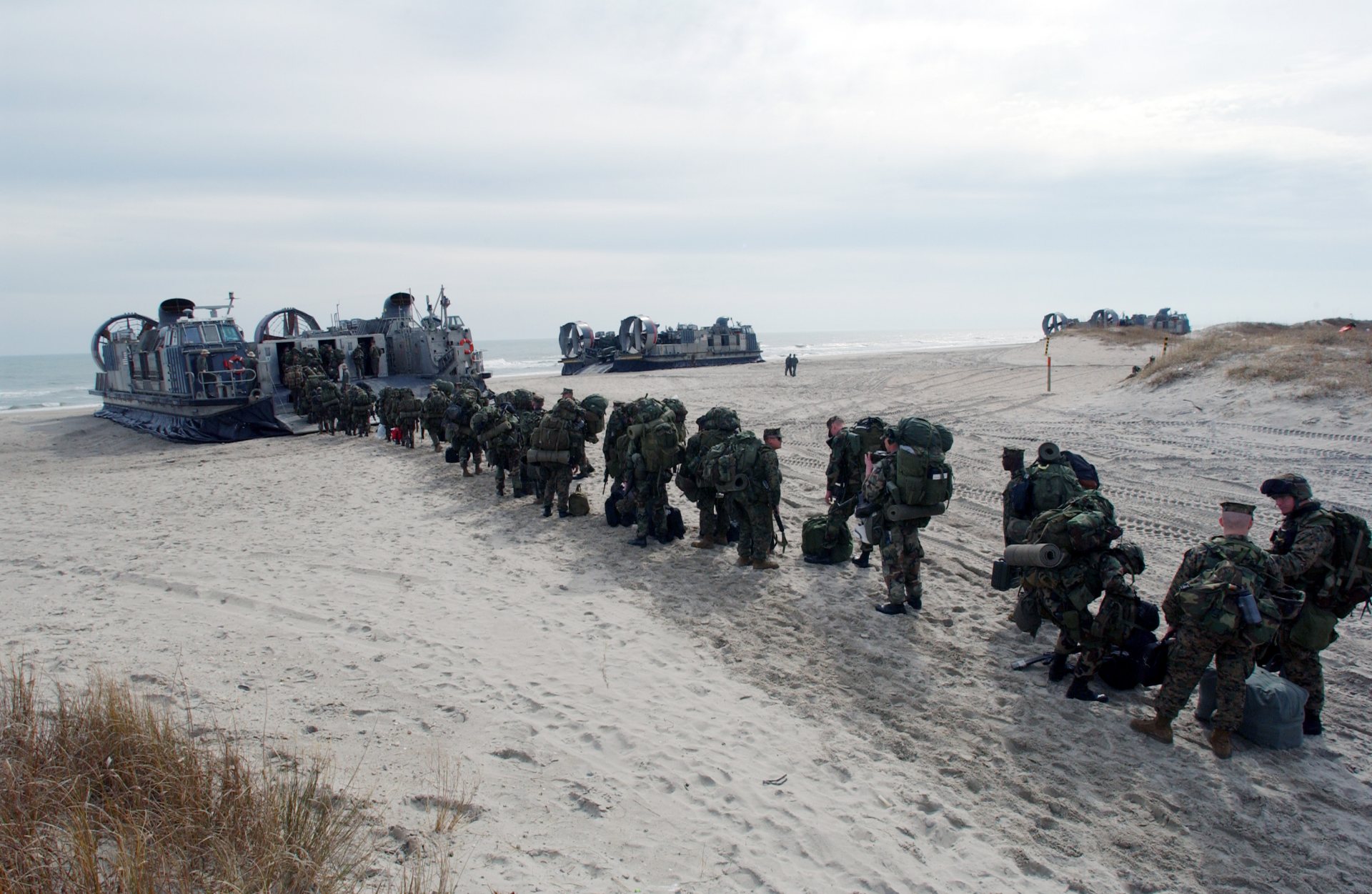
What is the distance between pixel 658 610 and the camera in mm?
6863

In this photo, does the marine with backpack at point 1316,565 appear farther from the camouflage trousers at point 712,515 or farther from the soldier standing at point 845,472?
the camouflage trousers at point 712,515

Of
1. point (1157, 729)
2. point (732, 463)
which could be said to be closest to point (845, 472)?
point (732, 463)

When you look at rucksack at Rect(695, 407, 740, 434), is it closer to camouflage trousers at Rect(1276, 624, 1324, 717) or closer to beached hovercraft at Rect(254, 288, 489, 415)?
camouflage trousers at Rect(1276, 624, 1324, 717)

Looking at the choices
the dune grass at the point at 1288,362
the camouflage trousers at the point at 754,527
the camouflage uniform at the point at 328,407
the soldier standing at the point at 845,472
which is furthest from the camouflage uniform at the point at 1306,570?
the camouflage uniform at the point at 328,407

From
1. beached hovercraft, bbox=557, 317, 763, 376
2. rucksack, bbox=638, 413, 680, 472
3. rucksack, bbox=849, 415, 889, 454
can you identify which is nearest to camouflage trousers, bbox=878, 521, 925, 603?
rucksack, bbox=849, 415, 889, 454

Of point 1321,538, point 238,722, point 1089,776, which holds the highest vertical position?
point 1321,538

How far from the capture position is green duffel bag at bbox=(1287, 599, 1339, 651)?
453 centimetres

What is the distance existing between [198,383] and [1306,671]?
23245mm

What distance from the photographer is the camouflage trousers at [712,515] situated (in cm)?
857

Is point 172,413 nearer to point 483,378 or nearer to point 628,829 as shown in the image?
point 483,378

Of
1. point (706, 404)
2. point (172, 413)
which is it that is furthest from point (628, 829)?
point (172, 413)

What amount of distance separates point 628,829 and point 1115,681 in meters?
3.51

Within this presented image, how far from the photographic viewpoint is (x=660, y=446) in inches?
343

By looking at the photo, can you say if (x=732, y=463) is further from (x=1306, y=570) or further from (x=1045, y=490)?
(x=1306, y=570)
